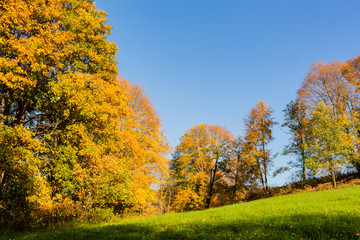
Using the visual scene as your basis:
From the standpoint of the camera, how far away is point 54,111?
467 inches

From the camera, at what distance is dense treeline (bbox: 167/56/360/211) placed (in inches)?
919

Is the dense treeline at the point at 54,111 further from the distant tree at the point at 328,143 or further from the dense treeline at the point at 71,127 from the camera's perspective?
the distant tree at the point at 328,143

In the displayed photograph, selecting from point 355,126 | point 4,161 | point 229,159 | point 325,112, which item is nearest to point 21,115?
point 4,161

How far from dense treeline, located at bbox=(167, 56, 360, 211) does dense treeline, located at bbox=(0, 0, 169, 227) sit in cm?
1834

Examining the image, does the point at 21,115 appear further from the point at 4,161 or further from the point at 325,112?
the point at 325,112

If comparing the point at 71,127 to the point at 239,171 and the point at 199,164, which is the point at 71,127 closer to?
the point at 199,164

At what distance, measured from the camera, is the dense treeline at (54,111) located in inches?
357

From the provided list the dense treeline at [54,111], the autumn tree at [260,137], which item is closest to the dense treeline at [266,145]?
the autumn tree at [260,137]

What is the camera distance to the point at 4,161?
8.86 meters

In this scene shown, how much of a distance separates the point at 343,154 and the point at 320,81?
1174 centimetres

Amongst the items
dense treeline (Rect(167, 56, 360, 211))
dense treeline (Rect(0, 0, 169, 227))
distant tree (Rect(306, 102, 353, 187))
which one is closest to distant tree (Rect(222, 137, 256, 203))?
dense treeline (Rect(167, 56, 360, 211))

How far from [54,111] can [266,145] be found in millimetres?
27232

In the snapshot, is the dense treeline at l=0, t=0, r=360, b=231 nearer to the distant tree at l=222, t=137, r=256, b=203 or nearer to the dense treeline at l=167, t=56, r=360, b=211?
the dense treeline at l=167, t=56, r=360, b=211

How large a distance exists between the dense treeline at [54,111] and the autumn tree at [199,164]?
1694cm
